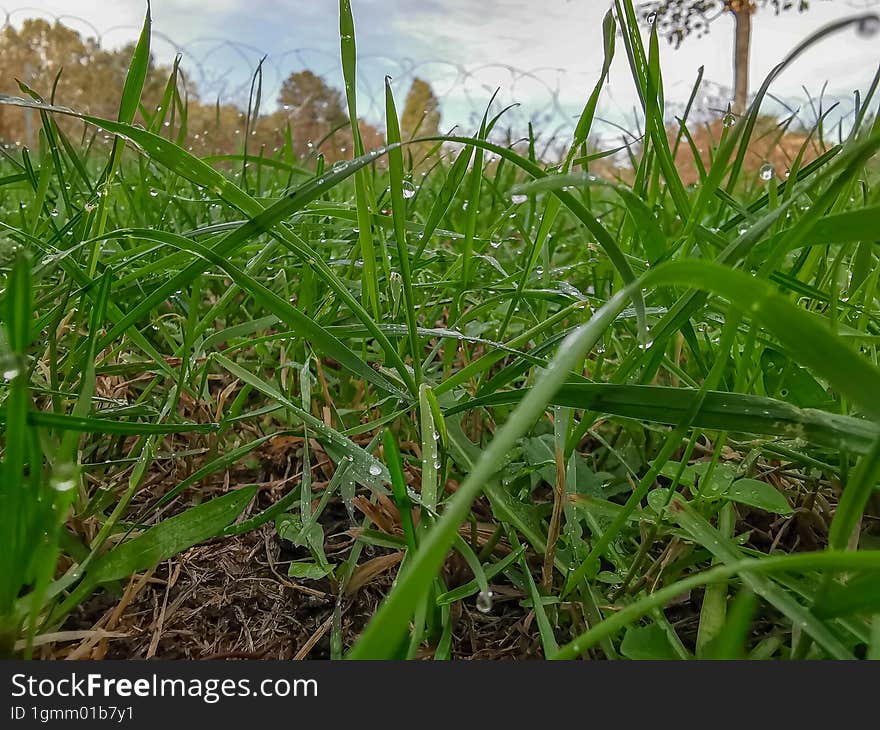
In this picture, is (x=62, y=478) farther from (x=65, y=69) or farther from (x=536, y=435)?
(x=65, y=69)

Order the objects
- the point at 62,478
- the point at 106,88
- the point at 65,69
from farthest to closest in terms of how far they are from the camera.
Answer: the point at 106,88 → the point at 65,69 → the point at 62,478

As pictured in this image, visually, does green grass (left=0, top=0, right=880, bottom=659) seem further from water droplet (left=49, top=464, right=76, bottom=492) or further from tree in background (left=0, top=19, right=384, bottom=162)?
tree in background (left=0, top=19, right=384, bottom=162)

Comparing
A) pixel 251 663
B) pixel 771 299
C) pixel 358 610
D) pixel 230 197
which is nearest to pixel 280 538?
pixel 358 610

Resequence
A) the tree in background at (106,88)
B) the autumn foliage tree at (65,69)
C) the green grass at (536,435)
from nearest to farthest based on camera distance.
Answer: the green grass at (536,435)
the tree in background at (106,88)
the autumn foliage tree at (65,69)

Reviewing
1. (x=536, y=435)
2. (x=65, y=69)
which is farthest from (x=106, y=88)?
(x=536, y=435)

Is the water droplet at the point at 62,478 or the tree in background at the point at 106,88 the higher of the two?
the tree in background at the point at 106,88

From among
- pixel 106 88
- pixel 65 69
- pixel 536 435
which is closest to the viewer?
pixel 536 435

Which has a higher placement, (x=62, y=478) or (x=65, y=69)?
(x=65, y=69)

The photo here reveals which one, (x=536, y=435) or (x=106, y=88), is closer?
(x=536, y=435)

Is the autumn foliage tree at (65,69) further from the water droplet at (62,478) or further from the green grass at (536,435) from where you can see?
the water droplet at (62,478)

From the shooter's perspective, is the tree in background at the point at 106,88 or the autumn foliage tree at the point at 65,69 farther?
the autumn foliage tree at the point at 65,69

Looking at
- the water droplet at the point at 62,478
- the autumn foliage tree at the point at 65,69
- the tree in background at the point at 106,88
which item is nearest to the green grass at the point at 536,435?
the water droplet at the point at 62,478

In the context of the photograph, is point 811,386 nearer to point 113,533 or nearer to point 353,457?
point 353,457

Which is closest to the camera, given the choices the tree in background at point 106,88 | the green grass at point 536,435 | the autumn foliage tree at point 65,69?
the green grass at point 536,435
